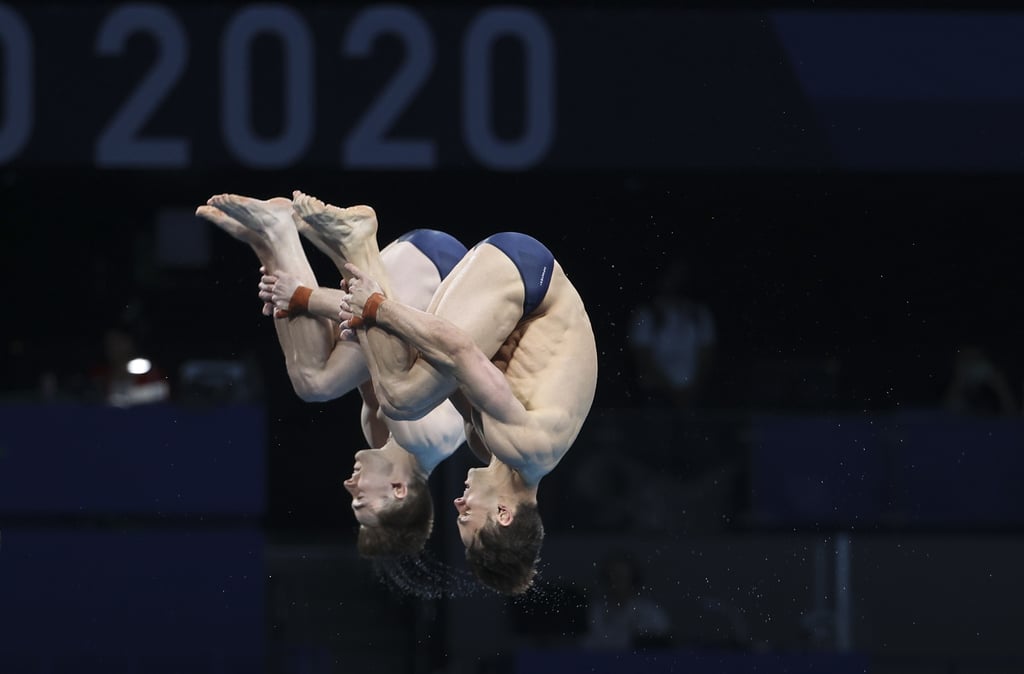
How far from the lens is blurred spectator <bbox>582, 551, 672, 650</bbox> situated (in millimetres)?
7309

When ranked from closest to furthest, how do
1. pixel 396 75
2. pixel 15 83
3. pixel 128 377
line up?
1. pixel 128 377
2. pixel 15 83
3. pixel 396 75

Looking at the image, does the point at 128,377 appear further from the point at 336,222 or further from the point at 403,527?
the point at 336,222

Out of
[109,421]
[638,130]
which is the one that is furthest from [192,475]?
[638,130]

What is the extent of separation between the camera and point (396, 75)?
328 inches

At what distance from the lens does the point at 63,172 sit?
29.0 feet

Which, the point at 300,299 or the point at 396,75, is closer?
A: the point at 300,299

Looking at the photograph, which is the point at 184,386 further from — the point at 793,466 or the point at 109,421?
the point at 793,466

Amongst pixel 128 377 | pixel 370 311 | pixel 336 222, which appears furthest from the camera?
pixel 128 377

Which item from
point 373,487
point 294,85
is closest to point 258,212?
point 373,487

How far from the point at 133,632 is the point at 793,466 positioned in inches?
127

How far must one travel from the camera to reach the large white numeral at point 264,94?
27.1 ft

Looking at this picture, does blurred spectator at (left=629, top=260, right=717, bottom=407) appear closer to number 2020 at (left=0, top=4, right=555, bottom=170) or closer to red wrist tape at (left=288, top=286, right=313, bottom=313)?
number 2020 at (left=0, top=4, right=555, bottom=170)

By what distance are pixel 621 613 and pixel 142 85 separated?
3559 millimetres

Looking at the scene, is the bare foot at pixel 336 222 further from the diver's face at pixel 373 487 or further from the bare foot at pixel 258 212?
the diver's face at pixel 373 487
